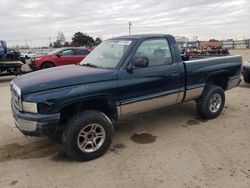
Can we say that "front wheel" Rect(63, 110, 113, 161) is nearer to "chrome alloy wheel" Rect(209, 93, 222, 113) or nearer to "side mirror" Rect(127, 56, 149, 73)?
"side mirror" Rect(127, 56, 149, 73)

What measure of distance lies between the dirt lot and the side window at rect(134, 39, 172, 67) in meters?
1.36

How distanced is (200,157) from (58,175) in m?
2.08

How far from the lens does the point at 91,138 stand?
4312 millimetres

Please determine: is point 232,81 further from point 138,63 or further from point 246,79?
point 246,79

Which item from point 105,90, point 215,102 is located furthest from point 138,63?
point 215,102

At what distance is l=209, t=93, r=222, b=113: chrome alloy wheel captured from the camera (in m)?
6.10

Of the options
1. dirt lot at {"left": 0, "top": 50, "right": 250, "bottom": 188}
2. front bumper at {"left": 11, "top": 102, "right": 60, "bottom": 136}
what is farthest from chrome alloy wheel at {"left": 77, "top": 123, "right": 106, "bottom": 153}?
front bumper at {"left": 11, "top": 102, "right": 60, "bottom": 136}

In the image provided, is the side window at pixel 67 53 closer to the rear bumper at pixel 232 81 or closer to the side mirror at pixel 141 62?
the rear bumper at pixel 232 81

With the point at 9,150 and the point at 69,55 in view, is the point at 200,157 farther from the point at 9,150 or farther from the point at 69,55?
the point at 69,55

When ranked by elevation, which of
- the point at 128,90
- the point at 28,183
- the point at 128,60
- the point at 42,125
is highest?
the point at 128,60

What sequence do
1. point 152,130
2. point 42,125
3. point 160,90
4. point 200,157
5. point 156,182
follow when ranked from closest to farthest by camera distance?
point 156,182 → point 42,125 → point 200,157 → point 160,90 → point 152,130

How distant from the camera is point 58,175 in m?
3.88

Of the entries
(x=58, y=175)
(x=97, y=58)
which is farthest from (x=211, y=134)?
(x=58, y=175)

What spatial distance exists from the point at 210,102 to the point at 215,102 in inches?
10.0
